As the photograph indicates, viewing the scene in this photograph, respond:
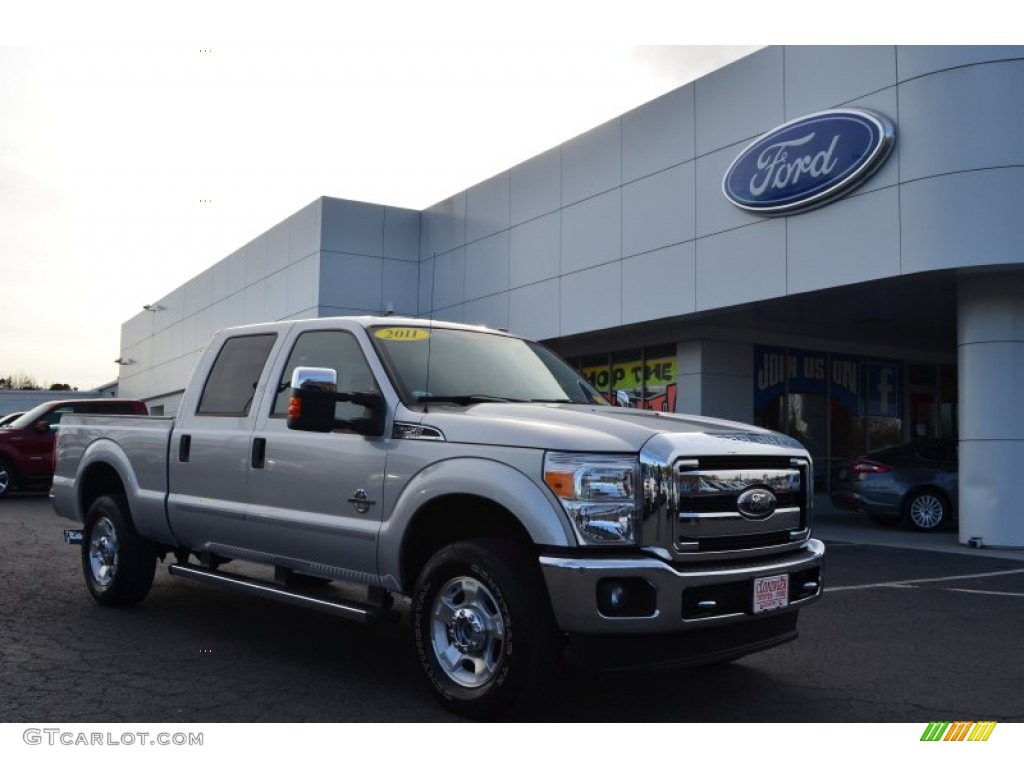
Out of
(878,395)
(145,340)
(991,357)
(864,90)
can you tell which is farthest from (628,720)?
(145,340)

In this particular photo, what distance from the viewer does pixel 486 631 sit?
4.37 meters

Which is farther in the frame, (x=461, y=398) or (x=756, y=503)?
(x=461, y=398)

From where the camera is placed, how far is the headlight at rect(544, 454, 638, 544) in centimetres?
415

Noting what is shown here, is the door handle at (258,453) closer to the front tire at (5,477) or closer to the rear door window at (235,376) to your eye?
the rear door window at (235,376)

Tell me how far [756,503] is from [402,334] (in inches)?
87.7

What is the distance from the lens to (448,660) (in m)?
4.53

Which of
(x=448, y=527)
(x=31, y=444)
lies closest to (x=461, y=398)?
(x=448, y=527)

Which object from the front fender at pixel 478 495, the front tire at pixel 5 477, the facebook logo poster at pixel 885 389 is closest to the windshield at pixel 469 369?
the front fender at pixel 478 495

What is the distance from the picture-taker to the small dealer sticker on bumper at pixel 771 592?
14.6 ft

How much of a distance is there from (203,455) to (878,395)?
17058 mm

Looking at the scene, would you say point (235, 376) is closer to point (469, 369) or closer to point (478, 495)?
point (469, 369)

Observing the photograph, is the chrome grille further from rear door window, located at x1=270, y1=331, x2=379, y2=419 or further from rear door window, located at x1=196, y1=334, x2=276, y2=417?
rear door window, located at x1=196, y1=334, x2=276, y2=417

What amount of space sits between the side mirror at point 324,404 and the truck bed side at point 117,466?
2.01m
